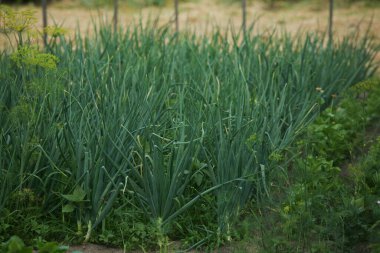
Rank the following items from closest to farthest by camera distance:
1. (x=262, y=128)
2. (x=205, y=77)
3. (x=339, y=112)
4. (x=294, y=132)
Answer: (x=262, y=128) < (x=294, y=132) < (x=205, y=77) < (x=339, y=112)

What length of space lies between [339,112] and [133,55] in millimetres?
1349

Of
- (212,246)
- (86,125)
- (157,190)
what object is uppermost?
(86,125)

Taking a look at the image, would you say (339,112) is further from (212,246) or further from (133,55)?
(212,246)

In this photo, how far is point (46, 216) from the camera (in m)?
3.33

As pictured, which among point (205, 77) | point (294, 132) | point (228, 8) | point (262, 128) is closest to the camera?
point (262, 128)

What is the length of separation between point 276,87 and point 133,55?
979 mm

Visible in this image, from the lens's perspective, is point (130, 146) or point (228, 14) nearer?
point (130, 146)

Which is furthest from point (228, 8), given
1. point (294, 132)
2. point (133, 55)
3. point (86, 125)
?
point (86, 125)

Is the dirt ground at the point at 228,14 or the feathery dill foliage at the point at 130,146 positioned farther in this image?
the dirt ground at the point at 228,14

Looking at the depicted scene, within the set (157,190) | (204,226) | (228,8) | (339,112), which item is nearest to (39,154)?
(157,190)

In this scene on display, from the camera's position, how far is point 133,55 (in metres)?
4.71

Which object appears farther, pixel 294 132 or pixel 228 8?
pixel 228 8

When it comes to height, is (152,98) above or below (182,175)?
above

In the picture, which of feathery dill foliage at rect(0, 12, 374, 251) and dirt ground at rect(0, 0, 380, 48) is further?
dirt ground at rect(0, 0, 380, 48)
